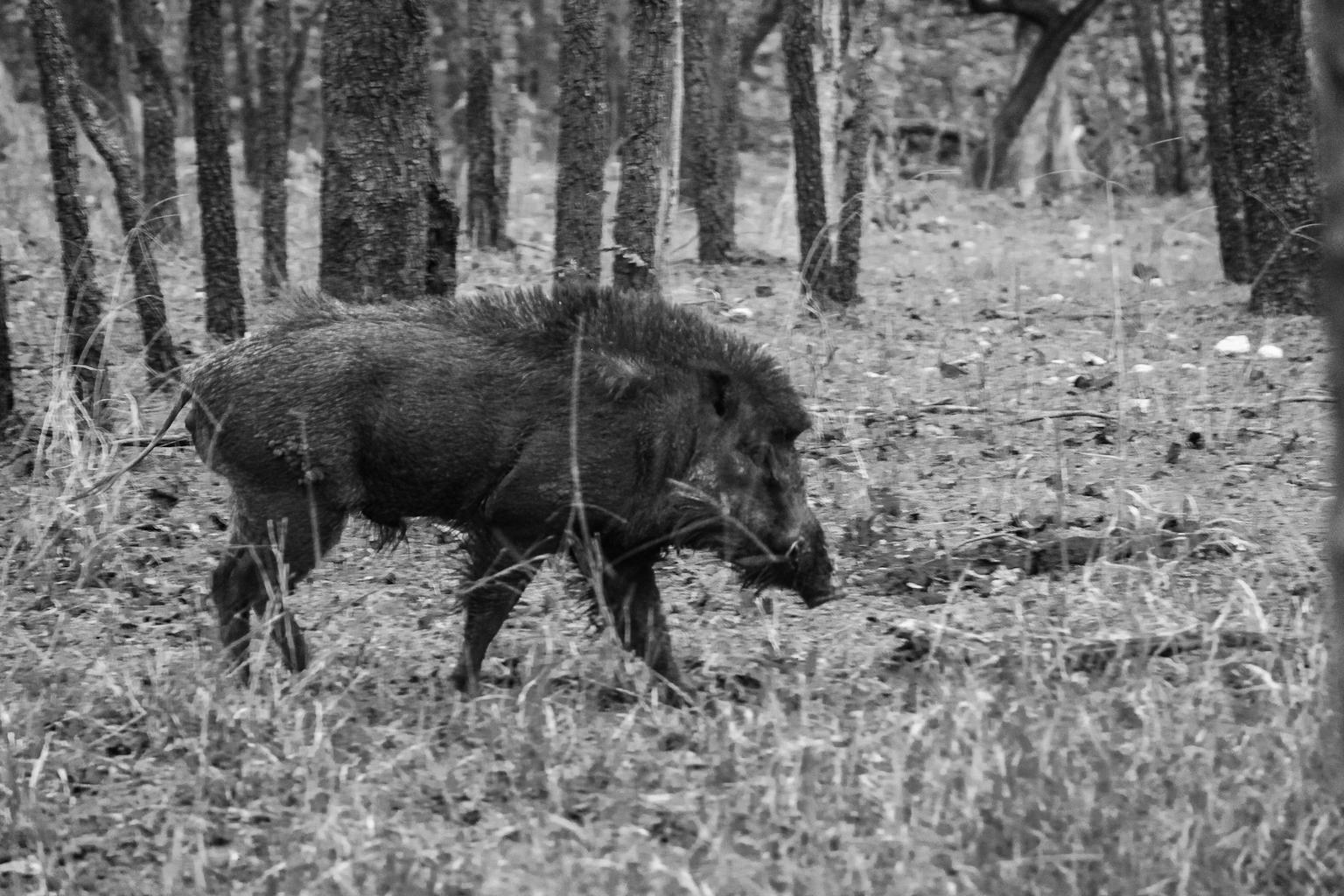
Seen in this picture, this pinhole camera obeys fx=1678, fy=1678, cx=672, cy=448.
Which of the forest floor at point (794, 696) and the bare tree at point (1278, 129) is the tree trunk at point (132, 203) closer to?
the forest floor at point (794, 696)

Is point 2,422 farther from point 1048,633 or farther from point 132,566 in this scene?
point 1048,633

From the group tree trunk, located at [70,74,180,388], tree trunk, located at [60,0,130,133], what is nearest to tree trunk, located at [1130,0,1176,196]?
tree trunk, located at [60,0,130,133]

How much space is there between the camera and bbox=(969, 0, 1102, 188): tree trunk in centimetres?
2066

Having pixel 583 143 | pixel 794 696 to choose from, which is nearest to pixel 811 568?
pixel 794 696

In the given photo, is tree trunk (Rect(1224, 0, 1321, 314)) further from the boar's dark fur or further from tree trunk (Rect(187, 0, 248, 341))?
tree trunk (Rect(187, 0, 248, 341))

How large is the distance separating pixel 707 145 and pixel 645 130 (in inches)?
212

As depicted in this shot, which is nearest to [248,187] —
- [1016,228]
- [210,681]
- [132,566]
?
[1016,228]

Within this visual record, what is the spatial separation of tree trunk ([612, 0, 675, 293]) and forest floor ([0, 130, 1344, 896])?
43.5 inches

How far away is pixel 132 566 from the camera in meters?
6.73

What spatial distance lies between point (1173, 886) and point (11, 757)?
294cm

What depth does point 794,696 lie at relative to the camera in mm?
4953

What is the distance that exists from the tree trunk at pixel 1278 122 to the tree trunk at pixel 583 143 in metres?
3.98

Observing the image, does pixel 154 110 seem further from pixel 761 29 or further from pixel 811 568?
pixel 761 29

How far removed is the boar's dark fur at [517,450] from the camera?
532 cm
